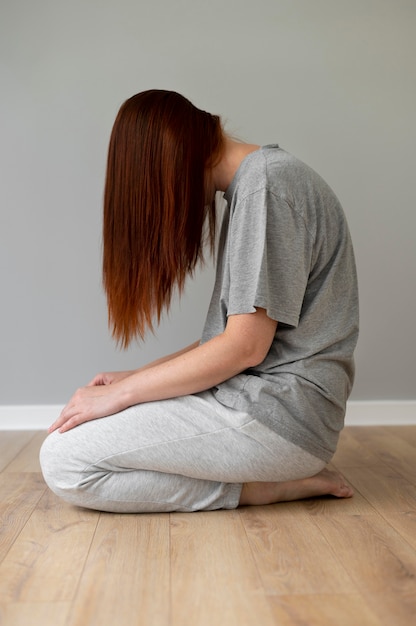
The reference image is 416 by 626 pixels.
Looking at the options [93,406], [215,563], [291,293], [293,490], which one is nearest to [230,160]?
[291,293]

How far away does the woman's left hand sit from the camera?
1.73 meters

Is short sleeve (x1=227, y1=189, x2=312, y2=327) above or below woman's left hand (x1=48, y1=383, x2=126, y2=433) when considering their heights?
above

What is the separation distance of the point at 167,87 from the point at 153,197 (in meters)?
1.30

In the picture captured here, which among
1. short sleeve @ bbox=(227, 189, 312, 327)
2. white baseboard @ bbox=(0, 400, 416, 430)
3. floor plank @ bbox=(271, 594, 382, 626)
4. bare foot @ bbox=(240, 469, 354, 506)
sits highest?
short sleeve @ bbox=(227, 189, 312, 327)

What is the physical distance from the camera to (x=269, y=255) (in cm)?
163

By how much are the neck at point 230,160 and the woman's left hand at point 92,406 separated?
0.55 metres

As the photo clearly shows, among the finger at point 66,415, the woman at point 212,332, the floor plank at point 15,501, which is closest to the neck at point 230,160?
the woman at point 212,332

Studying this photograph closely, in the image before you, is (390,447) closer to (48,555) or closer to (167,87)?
(48,555)

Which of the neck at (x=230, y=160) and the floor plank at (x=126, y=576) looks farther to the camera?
the neck at (x=230, y=160)

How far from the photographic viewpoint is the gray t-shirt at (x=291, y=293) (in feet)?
5.33

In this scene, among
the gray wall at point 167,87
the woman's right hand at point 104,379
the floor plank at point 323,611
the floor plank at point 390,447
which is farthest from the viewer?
the gray wall at point 167,87

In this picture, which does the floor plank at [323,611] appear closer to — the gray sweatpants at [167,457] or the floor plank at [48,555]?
the floor plank at [48,555]

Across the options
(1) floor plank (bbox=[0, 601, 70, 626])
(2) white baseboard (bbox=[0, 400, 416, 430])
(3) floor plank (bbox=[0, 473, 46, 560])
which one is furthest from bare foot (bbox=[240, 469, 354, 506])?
(2) white baseboard (bbox=[0, 400, 416, 430])

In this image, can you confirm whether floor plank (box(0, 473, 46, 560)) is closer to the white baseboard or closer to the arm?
the arm
